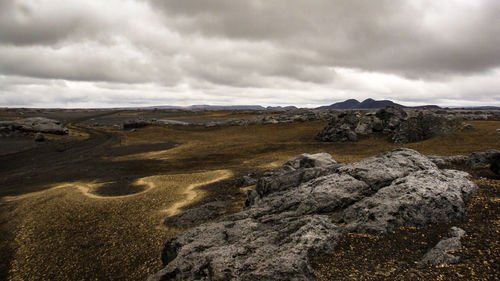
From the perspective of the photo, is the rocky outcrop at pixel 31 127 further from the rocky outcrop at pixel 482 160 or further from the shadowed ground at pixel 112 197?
the rocky outcrop at pixel 482 160

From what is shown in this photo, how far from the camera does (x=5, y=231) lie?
18.3 metres

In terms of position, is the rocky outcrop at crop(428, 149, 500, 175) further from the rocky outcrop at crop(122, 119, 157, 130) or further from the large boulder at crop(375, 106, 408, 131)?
the rocky outcrop at crop(122, 119, 157, 130)

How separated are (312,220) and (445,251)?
4.62m

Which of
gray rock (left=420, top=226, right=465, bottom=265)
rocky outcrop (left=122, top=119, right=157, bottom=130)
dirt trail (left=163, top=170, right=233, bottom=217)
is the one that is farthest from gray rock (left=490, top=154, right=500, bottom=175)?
rocky outcrop (left=122, top=119, right=157, bottom=130)

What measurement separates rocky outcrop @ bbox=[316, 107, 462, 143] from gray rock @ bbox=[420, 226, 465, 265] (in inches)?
1586

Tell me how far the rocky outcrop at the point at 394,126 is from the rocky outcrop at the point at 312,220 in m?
33.6

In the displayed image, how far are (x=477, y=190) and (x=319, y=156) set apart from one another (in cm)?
1403

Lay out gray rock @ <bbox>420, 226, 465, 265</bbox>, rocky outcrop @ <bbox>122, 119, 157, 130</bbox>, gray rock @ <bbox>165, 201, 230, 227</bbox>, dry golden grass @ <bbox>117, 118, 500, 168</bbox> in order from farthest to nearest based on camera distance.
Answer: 1. rocky outcrop @ <bbox>122, 119, 157, 130</bbox>
2. dry golden grass @ <bbox>117, 118, 500, 168</bbox>
3. gray rock @ <bbox>165, 201, 230, 227</bbox>
4. gray rock @ <bbox>420, 226, 465, 265</bbox>

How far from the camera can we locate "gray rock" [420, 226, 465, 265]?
868cm

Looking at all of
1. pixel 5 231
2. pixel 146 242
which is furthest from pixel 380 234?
pixel 5 231

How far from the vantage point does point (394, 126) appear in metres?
55.4

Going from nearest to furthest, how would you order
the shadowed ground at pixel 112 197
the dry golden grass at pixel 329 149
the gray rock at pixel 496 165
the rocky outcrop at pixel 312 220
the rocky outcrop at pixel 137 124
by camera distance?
the rocky outcrop at pixel 312 220
the shadowed ground at pixel 112 197
the gray rock at pixel 496 165
the dry golden grass at pixel 329 149
the rocky outcrop at pixel 137 124

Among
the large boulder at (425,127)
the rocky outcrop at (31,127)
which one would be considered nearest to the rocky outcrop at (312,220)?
the large boulder at (425,127)

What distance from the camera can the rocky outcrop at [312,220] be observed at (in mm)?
9000
